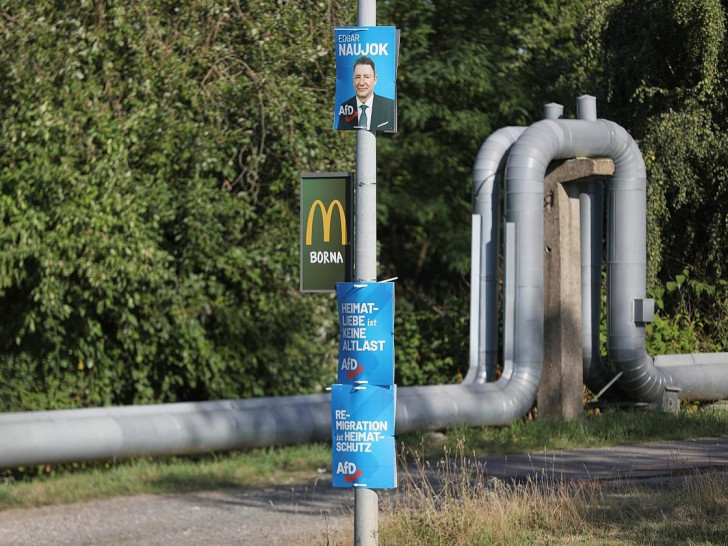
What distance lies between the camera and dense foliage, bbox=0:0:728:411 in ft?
43.9

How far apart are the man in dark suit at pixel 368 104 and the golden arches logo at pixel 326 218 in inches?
19.9

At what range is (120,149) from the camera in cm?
1353

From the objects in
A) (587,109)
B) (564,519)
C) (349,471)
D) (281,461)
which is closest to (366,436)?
(349,471)

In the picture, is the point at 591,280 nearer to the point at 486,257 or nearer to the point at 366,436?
the point at 486,257

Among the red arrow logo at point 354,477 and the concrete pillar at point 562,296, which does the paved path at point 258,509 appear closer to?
the red arrow logo at point 354,477

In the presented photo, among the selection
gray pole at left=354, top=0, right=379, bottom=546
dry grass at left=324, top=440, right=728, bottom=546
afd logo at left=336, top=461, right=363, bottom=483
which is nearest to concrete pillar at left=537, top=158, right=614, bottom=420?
dry grass at left=324, top=440, right=728, bottom=546

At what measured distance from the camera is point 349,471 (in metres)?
6.95

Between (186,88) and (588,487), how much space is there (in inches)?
309

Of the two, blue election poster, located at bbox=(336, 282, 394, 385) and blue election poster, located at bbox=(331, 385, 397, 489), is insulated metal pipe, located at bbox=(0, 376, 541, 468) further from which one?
blue election poster, located at bbox=(336, 282, 394, 385)

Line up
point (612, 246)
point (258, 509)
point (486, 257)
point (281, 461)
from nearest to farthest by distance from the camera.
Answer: point (258, 509)
point (281, 461)
point (612, 246)
point (486, 257)

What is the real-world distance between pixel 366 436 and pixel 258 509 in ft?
12.5

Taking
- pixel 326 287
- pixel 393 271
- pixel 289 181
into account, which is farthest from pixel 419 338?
pixel 326 287

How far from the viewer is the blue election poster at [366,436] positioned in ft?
22.7

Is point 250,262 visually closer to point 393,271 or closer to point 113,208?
point 113,208
